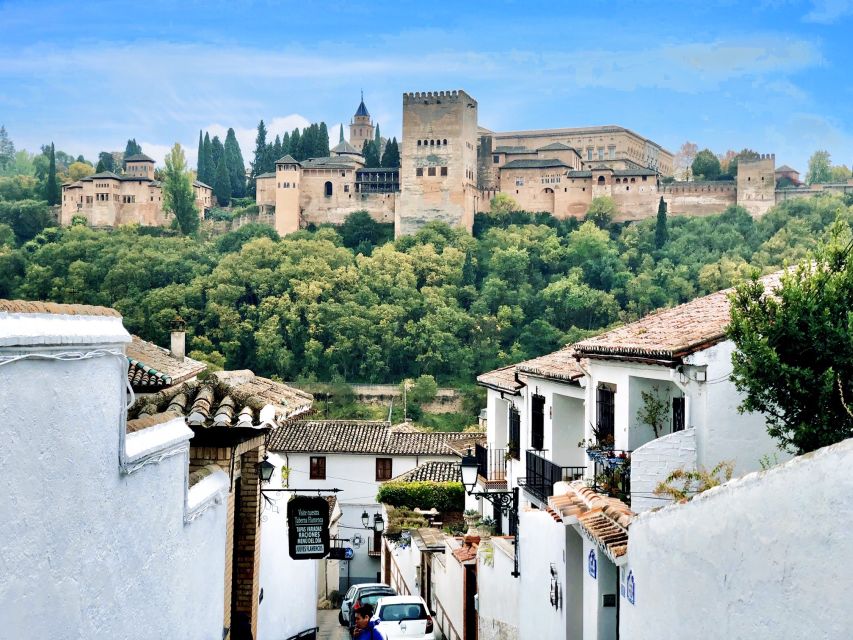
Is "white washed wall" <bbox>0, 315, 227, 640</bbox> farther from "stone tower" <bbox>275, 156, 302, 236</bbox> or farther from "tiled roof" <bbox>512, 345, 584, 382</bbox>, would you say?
"stone tower" <bbox>275, 156, 302, 236</bbox>

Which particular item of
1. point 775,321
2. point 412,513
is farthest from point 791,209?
point 775,321

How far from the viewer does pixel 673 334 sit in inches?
401

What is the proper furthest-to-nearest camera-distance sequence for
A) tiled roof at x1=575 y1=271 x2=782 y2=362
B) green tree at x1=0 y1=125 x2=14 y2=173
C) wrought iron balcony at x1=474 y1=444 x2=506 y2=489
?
green tree at x1=0 y1=125 x2=14 y2=173 → wrought iron balcony at x1=474 y1=444 x2=506 y2=489 → tiled roof at x1=575 y1=271 x2=782 y2=362

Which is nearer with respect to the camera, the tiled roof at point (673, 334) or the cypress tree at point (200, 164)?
the tiled roof at point (673, 334)

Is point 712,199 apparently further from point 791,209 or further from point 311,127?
point 311,127

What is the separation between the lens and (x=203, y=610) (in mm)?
6695

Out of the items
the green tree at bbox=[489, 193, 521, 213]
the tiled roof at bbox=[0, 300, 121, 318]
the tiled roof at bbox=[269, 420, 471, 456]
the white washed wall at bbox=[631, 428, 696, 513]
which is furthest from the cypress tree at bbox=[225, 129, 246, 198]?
the tiled roof at bbox=[0, 300, 121, 318]

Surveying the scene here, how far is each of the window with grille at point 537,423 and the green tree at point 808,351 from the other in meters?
7.22

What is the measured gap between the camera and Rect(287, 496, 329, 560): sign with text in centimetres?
930

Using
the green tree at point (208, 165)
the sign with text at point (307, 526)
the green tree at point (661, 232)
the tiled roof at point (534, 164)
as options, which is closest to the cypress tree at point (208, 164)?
the green tree at point (208, 165)

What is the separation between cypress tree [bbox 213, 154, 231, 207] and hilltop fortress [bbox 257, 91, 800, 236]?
9.84 m

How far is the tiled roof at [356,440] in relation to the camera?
104ft

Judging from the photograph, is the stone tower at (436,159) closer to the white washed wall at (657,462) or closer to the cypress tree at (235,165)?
the cypress tree at (235,165)

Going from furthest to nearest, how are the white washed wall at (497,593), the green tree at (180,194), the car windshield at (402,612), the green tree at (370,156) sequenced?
1. the green tree at (370,156)
2. the green tree at (180,194)
3. the car windshield at (402,612)
4. the white washed wall at (497,593)
